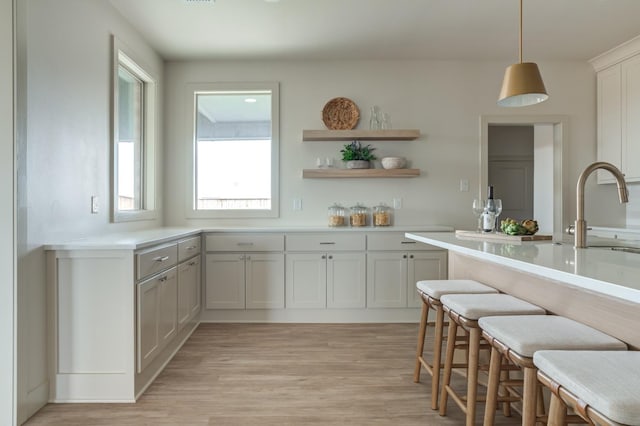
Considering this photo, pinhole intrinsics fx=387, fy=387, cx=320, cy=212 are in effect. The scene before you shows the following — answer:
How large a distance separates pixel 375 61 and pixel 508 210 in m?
3.40

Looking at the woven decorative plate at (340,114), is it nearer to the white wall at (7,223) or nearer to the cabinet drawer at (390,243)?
the cabinet drawer at (390,243)

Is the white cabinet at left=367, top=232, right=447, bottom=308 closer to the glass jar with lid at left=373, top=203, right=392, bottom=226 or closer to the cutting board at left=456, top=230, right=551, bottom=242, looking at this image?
the glass jar with lid at left=373, top=203, right=392, bottom=226

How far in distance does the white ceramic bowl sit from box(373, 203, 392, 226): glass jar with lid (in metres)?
0.41

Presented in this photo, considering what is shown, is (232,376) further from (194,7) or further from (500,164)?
(500,164)

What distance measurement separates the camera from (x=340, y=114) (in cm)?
399

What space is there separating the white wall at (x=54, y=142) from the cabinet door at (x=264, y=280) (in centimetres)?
124

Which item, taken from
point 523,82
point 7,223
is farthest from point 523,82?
point 7,223

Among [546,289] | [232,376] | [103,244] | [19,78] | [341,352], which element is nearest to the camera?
[546,289]

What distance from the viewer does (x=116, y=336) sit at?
214 centimetres

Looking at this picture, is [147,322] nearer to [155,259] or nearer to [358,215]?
[155,259]

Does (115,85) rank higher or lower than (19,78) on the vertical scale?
higher

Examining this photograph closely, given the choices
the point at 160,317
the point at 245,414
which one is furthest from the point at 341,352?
the point at 160,317

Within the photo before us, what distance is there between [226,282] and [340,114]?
2.02 meters

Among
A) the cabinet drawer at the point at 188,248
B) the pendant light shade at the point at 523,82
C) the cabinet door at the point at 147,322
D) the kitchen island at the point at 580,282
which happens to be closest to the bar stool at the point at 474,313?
the kitchen island at the point at 580,282
